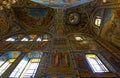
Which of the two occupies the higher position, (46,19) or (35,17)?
(35,17)

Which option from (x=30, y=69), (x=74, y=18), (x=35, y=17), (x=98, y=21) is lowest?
(x=30, y=69)

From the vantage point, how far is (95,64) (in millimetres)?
7543

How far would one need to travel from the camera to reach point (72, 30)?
13688 millimetres

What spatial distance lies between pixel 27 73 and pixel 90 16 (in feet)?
26.0

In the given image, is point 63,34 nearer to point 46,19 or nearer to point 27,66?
point 46,19

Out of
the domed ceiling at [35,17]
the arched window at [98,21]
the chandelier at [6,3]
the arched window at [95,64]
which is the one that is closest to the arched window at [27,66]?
the arched window at [95,64]

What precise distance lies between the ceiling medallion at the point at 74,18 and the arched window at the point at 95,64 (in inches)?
229

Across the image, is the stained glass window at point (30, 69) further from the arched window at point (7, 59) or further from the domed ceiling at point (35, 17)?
the domed ceiling at point (35, 17)

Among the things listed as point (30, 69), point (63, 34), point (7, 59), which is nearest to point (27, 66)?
point (30, 69)

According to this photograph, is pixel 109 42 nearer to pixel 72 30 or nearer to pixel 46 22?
pixel 72 30

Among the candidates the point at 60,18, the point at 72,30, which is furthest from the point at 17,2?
the point at 72,30

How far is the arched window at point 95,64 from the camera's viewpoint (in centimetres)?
696

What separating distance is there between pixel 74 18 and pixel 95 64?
276 inches

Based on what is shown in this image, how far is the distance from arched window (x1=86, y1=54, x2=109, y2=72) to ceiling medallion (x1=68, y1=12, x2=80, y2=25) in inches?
229
